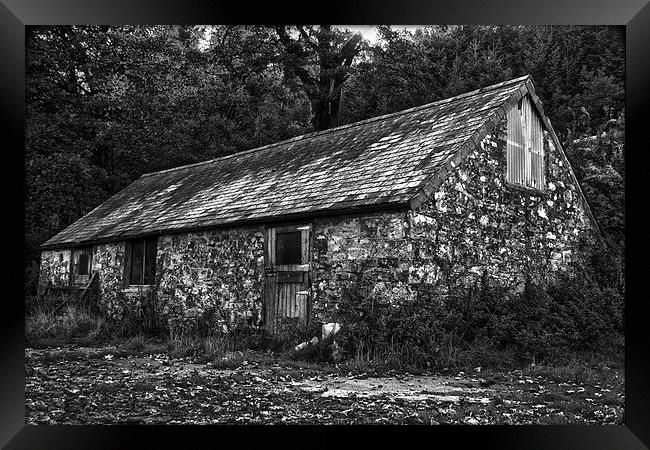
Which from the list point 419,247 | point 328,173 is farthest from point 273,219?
point 419,247

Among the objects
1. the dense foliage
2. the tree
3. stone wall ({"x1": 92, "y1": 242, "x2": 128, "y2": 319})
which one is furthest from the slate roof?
the tree

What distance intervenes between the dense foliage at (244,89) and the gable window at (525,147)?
33.2 inches

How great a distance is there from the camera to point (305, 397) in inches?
283

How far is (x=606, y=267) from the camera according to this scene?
11219 millimetres

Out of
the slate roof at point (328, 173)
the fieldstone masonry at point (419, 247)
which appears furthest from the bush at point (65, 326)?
the slate roof at point (328, 173)

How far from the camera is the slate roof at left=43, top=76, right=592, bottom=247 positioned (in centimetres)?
992

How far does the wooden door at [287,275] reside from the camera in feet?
A: 34.1

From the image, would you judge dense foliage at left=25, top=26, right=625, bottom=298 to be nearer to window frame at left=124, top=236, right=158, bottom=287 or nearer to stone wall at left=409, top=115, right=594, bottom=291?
stone wall at left=409, top=115, right=594, bottom=291

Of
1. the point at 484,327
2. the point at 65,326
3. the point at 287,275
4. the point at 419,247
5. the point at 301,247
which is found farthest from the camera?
the point at 65,326

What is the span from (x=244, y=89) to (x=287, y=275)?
5.56m
